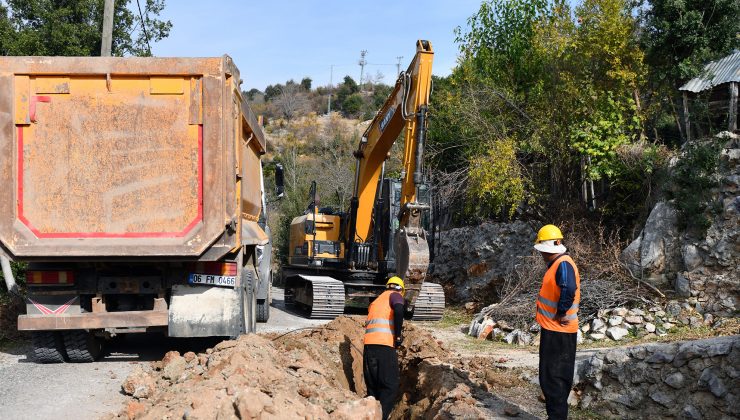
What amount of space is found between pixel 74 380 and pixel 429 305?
305 inches

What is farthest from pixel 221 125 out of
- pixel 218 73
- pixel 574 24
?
pixel 574 24

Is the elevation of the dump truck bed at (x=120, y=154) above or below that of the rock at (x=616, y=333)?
above

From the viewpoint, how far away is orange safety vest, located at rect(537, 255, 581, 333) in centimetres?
638

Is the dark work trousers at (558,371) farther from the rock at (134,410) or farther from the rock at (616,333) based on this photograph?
the rock at (616,333)

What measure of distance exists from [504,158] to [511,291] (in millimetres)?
3765

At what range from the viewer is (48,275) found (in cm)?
855

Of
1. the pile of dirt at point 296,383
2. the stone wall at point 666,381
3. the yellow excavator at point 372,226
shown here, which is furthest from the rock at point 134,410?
the yellow excavator at point 372,226

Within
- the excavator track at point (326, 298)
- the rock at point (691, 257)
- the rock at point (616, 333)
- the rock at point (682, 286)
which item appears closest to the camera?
the rock at point (616, 333)

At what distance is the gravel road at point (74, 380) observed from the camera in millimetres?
6711

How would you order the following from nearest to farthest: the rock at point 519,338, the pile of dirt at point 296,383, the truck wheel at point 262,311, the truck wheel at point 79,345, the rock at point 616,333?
the pile of dirt at point 296,383, the truck wheel at point 79,345, the rock at point 616,333, the rock at point 519,338, the truck wheel at point 262,311

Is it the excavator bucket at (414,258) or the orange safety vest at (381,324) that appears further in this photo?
the excavator bucket at (414,258)

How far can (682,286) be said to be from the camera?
12.5 m

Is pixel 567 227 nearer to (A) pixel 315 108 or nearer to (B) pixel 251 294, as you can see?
(B) pixel 251 294

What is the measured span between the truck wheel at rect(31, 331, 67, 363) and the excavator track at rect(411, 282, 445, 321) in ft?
23.0
